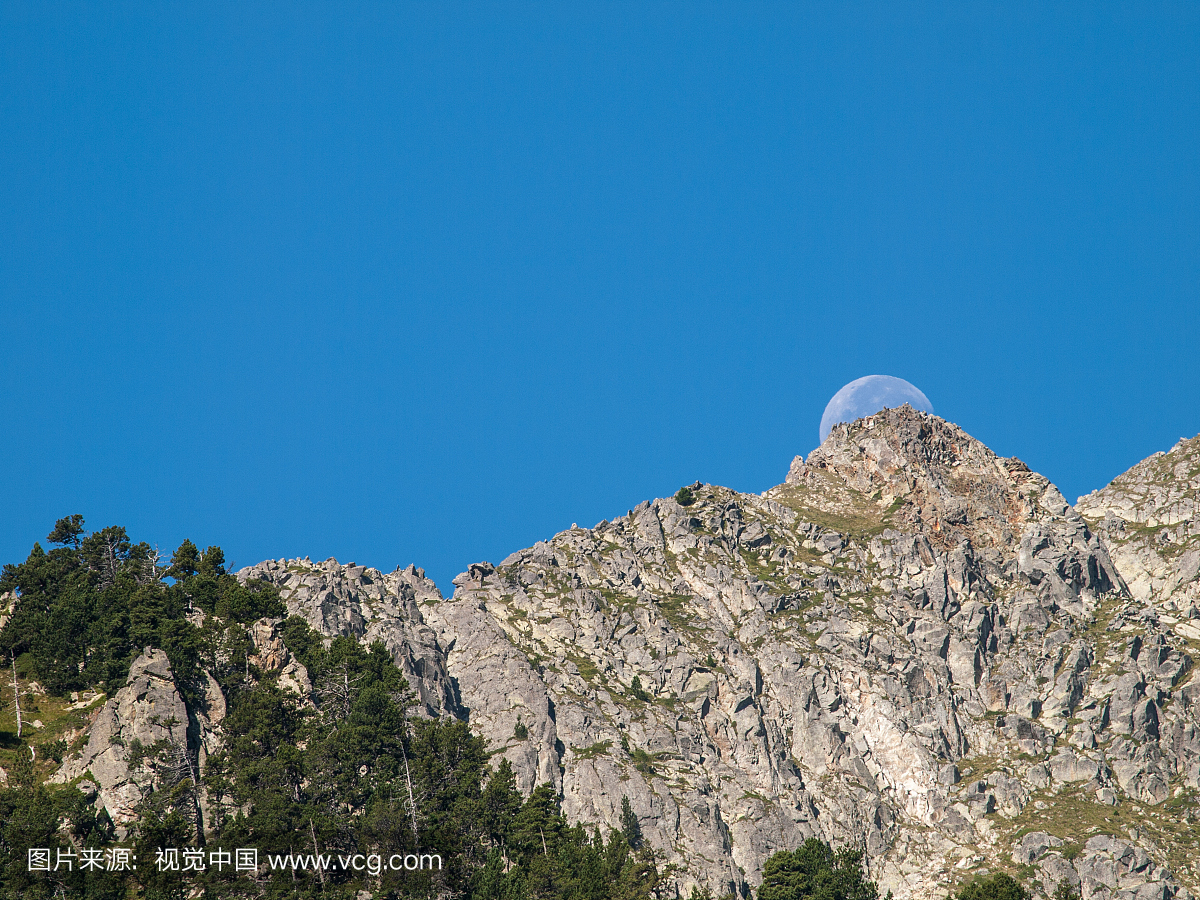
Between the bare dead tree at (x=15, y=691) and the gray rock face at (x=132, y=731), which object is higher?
the bare dead tree at (x=15, y=691)

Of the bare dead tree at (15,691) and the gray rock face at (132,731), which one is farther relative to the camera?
the bare dead tree at (15,691)

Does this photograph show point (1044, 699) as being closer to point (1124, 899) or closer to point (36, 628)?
point (1124, 899)

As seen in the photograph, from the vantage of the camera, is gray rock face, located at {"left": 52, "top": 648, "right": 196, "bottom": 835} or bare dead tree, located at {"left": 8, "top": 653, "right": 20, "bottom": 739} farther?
bare dead tree, located at {"left": 8, "top": 653, "right": 20, "bottom": 739}

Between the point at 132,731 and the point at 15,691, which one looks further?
the point at 15,691

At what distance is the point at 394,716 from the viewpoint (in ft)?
465

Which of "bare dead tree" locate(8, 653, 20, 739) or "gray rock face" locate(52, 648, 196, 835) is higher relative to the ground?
"bare dead tree" locate(8, 653, 20, 739)

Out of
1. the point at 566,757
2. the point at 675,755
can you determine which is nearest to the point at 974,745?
the point at 675,755

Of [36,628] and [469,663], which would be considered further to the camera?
[469,663]

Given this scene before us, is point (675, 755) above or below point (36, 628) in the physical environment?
below

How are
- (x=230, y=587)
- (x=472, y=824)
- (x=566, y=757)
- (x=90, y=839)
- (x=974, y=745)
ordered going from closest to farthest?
(x=90, y=839), (x=472, y=824), (x=230, y=587), (x=566, y=757), (x=974, y=745)

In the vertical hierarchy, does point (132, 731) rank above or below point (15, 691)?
below

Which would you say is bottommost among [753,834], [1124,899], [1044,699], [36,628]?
[1124,899]

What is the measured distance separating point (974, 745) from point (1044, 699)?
1378cm

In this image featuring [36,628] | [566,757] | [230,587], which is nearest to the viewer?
[36,628]
